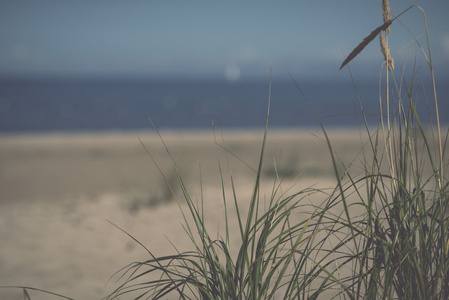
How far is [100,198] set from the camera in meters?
5.89

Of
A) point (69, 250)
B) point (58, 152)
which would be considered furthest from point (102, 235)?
point (58, 152)

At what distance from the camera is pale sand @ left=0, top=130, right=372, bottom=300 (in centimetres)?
348

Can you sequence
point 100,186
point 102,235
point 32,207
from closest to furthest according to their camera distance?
point 102,235 → point 32,207 → point 100,186

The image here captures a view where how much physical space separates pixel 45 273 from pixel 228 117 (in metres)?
29.9

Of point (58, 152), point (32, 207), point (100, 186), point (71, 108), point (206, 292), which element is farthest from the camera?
point (71, 108)

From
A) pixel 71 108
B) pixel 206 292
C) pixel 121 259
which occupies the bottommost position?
pixel 121 259

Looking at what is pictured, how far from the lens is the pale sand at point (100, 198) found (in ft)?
11.4

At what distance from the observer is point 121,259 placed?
12.1ft

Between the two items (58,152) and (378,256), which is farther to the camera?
(58,152)

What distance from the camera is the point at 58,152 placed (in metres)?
8.39

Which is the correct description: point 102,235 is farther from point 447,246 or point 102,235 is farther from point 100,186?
point 447,246

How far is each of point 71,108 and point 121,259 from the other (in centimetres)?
3531

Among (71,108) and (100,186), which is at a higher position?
(71,108)

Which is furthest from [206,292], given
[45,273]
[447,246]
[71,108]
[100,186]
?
[71,108]
